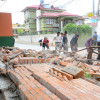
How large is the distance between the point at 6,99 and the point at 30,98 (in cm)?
61

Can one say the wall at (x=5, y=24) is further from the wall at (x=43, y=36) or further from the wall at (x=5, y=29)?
the wall at (x=43, y=36)

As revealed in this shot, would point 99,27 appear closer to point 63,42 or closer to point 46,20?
point 63,42

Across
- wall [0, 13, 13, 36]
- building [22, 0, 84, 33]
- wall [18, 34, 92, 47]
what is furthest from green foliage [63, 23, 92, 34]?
wall [0, 13, 13, 36]

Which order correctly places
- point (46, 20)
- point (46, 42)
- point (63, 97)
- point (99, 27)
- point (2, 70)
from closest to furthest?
1. point (63, 97)
2. point (2, 70)
3. point (46, 42)
4. point (99, 27)
5. point (46, 20)

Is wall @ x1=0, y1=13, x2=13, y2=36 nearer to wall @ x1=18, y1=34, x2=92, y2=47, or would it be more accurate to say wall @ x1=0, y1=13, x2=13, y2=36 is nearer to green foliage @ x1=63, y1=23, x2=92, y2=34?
wall @ x1=18, y1=34, x2=92, y2=47

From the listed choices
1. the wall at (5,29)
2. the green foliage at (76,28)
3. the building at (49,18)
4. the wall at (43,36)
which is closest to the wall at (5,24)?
the wall at (5,29)

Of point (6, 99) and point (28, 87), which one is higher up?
point (28, 87)

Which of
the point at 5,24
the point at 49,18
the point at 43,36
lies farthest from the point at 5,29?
the point at 49,18

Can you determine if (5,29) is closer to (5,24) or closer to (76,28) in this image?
(5,24)

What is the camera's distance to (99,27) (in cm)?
1381

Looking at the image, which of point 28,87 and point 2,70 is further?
point 2,70

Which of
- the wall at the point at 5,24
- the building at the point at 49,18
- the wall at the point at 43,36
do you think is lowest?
the wall at the point at 43,36

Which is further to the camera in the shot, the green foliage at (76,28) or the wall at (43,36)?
the wall at (43,36)

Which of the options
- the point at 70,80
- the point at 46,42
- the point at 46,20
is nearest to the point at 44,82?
the point at 70,80
